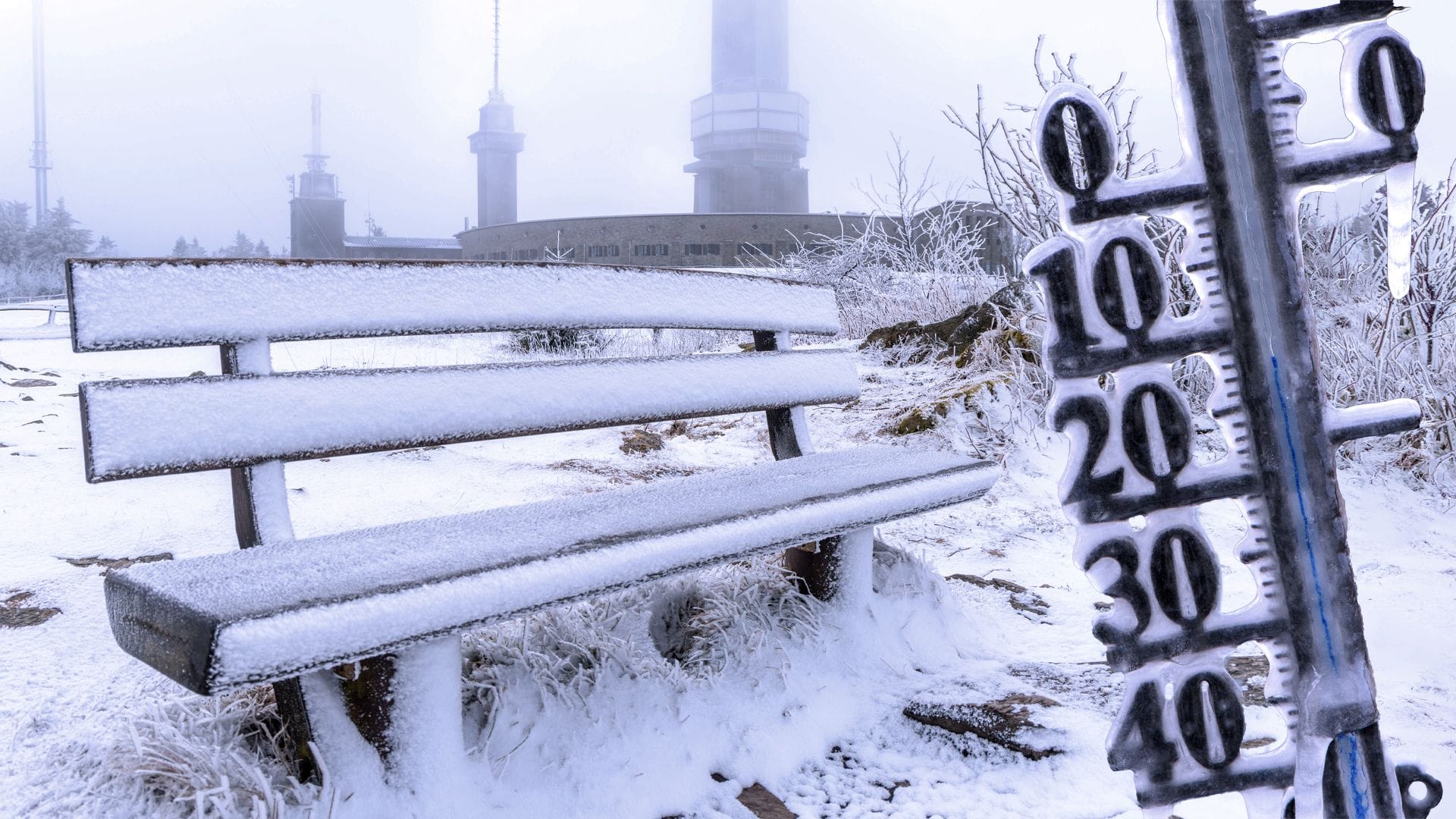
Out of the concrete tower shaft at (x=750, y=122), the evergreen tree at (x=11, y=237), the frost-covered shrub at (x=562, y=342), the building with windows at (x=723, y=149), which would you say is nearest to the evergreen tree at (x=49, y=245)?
the evergreen tree at (x=11, y=237)

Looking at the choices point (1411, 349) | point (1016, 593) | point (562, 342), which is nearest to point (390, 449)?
point (1016, 593)

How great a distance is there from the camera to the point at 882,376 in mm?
4852

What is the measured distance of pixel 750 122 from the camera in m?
72.2

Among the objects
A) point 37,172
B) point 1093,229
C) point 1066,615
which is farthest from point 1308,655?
point 37,172

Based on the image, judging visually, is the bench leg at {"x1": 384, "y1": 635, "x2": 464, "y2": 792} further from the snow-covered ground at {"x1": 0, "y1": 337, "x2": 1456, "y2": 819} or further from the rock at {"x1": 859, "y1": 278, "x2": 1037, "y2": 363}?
the rock at {"x1": 859, "y1": 278, "x2": 1037, "y2": 363}

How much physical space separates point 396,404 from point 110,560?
144 centimetres

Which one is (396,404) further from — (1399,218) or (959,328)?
(959,328)

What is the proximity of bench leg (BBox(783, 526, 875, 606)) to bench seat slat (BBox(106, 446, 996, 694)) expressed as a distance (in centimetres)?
24

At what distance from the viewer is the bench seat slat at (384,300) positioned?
1.34 metres

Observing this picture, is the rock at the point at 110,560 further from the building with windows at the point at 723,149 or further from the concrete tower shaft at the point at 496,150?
the concrete tower shaft at the point at 496,150

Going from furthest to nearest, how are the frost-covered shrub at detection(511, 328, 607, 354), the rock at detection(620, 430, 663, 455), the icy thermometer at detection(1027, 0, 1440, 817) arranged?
the frost-covered shrub at detection(511, 328, 607, 354) < the rock at detection(620, 430, 663, 455) < the icy thermometer at detection(1027, 0, 1440, 817)

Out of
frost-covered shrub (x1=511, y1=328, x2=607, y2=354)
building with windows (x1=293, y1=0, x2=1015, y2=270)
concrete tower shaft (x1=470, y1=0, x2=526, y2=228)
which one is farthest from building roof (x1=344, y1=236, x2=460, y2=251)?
frost-covered shrub (x1=511, y1=328, x2=607, y2=354)

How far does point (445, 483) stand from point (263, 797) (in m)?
2.28

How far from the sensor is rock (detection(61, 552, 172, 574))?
7.99ft
